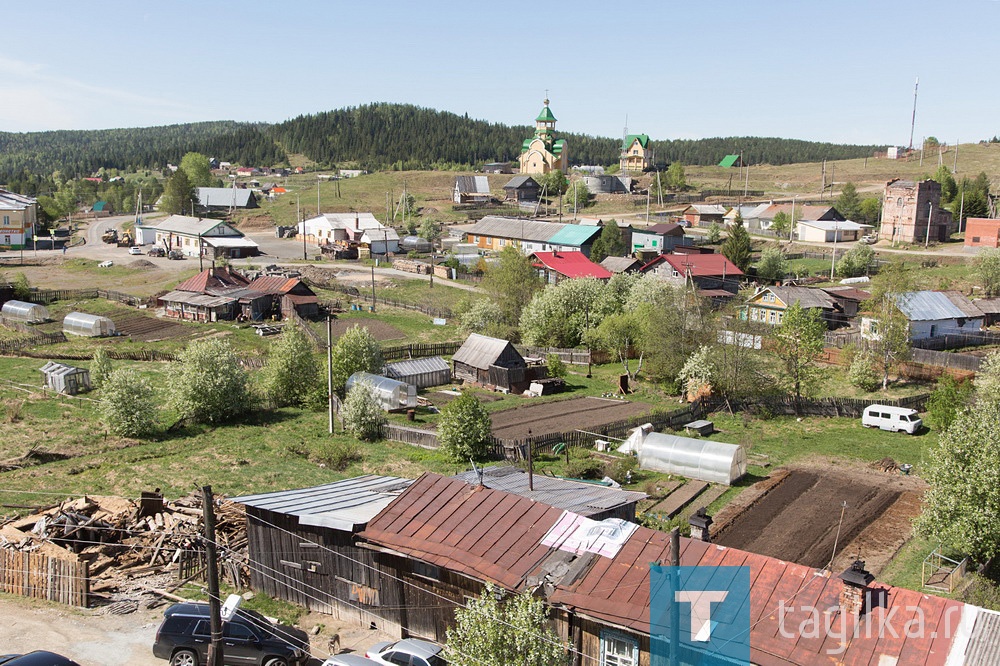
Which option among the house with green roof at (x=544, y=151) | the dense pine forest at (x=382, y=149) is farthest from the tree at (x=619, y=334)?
the dense pine forest at (x=382, y=149)

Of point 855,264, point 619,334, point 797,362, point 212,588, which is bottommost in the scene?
point 619,334

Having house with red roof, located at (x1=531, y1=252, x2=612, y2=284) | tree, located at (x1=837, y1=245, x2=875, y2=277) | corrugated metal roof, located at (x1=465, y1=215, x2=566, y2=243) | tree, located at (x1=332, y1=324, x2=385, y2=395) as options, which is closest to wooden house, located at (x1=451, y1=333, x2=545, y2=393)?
tree, located at (x1=332, y1=324, x2=385, y2=395)

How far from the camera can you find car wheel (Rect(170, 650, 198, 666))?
621 inches

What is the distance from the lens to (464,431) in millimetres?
30000

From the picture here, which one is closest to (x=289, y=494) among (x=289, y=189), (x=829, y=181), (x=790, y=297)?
(x=790, y=297)

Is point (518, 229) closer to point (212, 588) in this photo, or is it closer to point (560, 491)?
point (560, 491)

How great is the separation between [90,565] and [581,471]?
15.4 meters

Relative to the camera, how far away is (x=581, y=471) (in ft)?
94.2

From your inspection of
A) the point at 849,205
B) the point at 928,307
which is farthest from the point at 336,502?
the point at 849,205

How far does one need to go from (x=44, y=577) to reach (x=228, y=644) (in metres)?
5.62

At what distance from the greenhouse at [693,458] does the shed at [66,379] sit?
25431 millimetres

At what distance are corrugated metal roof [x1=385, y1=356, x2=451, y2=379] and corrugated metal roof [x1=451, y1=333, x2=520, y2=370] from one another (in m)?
1.01

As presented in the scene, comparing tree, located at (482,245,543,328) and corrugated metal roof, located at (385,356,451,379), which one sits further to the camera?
tree, located at (482,245,543,328)

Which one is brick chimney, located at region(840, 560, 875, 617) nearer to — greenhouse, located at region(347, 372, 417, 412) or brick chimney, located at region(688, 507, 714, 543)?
brick chimney, located at region(688, 507, 714, 543)
